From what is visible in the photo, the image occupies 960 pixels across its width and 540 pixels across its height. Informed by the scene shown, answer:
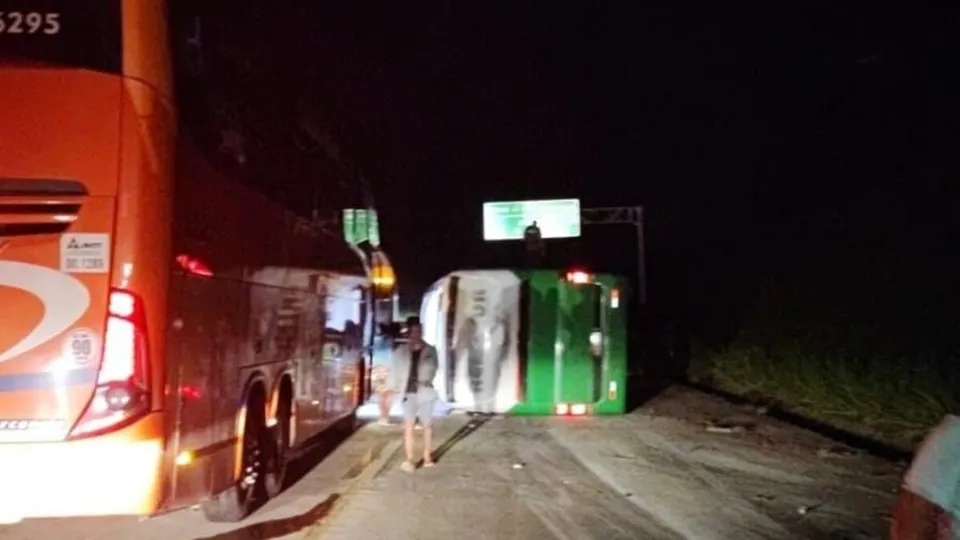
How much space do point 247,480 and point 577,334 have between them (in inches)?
388

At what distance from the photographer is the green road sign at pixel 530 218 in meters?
56.1

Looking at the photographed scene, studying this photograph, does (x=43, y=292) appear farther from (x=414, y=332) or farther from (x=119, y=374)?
(x=414, y=332)

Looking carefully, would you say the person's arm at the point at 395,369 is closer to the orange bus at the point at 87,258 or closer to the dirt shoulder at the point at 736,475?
the dirt shoulder at the point at 736,475

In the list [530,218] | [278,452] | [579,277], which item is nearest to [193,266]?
[278,452]

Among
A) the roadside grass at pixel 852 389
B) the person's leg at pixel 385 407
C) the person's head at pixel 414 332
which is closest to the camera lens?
the person's head at pixel 414 332

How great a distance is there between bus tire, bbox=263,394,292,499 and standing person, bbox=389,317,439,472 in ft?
7.19

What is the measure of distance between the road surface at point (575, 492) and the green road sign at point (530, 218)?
1455 inches

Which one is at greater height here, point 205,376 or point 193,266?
point 193,266

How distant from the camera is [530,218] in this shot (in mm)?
56906

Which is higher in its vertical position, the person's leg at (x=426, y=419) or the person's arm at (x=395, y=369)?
the person's arm at (x=395, y=369)

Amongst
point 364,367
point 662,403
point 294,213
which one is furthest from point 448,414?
point 294,213

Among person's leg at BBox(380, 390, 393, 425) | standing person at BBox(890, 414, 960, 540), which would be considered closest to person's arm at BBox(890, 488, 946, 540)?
standing person at BBox(890, 414, 960, 540)

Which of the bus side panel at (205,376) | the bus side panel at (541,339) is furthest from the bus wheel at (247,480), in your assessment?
the bus side panel at (541,339)

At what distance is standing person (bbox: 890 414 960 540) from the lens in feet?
12.6
